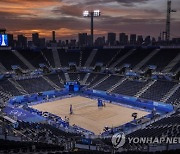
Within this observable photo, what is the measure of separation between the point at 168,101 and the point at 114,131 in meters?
17.4

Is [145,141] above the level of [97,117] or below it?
above

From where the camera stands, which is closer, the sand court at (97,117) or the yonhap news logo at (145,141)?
the yonhap news logo at (145,141)

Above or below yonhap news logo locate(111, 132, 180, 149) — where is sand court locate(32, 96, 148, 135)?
below

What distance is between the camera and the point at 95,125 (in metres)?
41.5

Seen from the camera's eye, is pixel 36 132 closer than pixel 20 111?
Yes

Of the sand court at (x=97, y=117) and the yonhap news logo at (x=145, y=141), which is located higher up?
the yonhap news logo at (x=145, y=141)

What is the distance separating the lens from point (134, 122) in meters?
40.4

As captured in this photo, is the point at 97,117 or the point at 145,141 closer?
the point at 145,141

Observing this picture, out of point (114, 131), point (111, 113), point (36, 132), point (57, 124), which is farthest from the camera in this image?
point (111, 113)

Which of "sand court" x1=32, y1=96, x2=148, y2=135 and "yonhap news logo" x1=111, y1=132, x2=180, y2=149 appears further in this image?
"sand court" x1=32, y1=96, x2=148, y2=135

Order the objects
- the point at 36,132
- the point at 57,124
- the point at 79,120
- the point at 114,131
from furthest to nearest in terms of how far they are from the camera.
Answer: the point at 79,120, the point at 57,124, the point at 114,131, the point at 36,132

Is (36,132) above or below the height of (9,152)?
below

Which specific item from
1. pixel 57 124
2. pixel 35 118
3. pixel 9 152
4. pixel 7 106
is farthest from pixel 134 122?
pixel 9 152

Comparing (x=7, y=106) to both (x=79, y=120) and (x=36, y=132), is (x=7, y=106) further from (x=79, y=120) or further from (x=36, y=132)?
(x=36, y=132)
